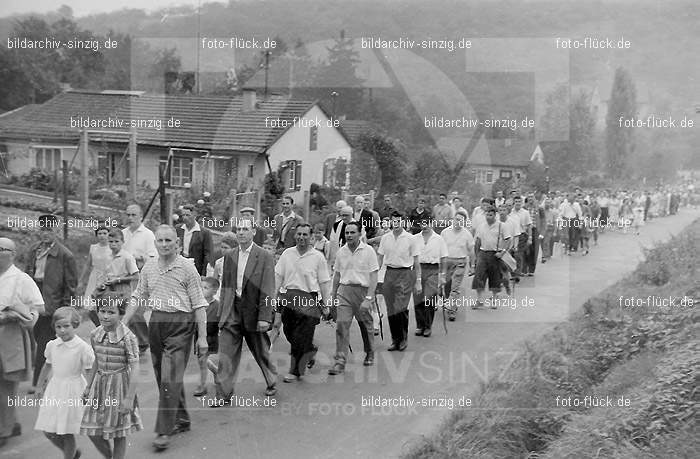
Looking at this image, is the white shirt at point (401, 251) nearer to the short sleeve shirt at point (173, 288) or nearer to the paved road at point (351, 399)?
the paved road at point (351, 399)

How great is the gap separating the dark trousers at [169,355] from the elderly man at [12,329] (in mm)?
1080

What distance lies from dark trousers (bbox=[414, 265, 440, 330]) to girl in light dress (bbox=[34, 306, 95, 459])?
4.95 metres

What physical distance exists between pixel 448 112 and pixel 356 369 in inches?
433

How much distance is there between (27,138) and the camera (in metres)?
21.9

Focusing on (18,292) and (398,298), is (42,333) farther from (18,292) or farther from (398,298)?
(398,298)

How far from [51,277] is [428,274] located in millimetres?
4852

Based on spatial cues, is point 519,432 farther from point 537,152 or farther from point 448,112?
point 537,152

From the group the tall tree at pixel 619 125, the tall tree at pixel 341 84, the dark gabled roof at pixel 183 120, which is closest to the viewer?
the tall tree at pixel 341 84

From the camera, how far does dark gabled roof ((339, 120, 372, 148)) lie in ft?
68.7

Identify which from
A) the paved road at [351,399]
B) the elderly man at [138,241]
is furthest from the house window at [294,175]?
the elderly man at [138,241]

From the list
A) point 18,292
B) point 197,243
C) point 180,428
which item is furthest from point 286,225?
point 18,292

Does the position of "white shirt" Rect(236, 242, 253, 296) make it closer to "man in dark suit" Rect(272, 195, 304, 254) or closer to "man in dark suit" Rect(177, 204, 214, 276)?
"man in dark suit" Rect(177, 204, 214, 276)

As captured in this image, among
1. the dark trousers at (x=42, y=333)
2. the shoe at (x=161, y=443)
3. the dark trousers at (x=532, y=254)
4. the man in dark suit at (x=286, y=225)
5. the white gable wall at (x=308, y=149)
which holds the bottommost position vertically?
the shoe at (x=161, y=443)

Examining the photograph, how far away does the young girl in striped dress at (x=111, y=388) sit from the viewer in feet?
18.0
